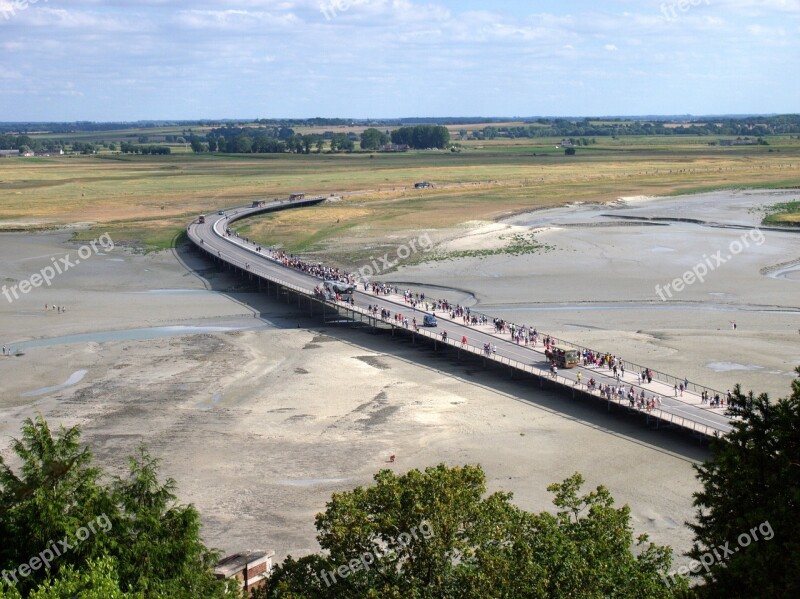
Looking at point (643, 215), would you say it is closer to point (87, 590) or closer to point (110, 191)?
point (110, 191)

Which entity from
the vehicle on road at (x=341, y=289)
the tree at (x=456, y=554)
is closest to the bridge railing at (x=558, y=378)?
the vehicle on road at (x=341, y=289)

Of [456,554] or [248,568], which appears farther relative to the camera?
[248,568]

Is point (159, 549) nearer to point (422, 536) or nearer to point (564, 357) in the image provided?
point (422, 536)

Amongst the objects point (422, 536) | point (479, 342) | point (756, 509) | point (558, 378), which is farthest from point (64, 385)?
point (756, 509)

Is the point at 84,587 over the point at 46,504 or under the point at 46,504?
under

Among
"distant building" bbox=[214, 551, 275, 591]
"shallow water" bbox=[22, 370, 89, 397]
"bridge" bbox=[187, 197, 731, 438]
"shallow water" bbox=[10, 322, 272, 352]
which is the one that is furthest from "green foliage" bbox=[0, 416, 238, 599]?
"shallow water" bbox=[10, 322, 272, 352]

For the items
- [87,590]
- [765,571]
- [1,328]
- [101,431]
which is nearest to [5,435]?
[101,431]

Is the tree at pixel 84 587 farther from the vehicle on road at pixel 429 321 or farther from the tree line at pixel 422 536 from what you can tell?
the vehicle on road at pixel 429 321
